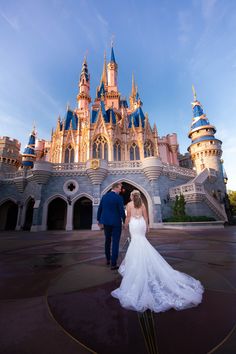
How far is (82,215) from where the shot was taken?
69.2ft

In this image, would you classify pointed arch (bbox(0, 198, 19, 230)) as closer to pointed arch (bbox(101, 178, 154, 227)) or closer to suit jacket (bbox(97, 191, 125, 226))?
pointed arch (bbox(101, 178, 154, 227))

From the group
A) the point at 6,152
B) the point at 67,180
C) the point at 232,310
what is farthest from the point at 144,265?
the point at 6,152

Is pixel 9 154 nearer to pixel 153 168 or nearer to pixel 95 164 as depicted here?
pixel 95 164

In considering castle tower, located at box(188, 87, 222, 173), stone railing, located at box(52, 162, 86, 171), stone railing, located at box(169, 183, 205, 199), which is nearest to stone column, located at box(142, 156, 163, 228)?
stone railing, located at box(169, 183, 205, 199)

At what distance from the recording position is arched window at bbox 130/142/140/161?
2410 centimetres

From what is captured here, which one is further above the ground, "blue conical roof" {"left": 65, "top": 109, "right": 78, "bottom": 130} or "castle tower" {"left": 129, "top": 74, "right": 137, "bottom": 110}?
"castle tower" {"left": 129, "top": 74, "right": 137, "bottom": 110}

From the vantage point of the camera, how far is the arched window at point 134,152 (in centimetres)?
2410

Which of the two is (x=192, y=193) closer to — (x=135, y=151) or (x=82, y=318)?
(x=135, y=151)

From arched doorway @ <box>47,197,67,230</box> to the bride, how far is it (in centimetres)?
1973

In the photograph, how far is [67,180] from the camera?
16391mm

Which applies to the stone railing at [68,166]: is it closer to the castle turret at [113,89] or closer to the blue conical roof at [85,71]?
the castle turret at [113,89]

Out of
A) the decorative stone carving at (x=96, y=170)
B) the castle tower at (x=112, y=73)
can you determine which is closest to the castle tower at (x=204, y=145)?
the decorative stone carving at (x=96, y=170)

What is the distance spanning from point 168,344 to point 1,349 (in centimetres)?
116

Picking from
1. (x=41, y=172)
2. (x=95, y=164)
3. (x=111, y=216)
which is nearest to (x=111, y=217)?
(x=111, y=216)
